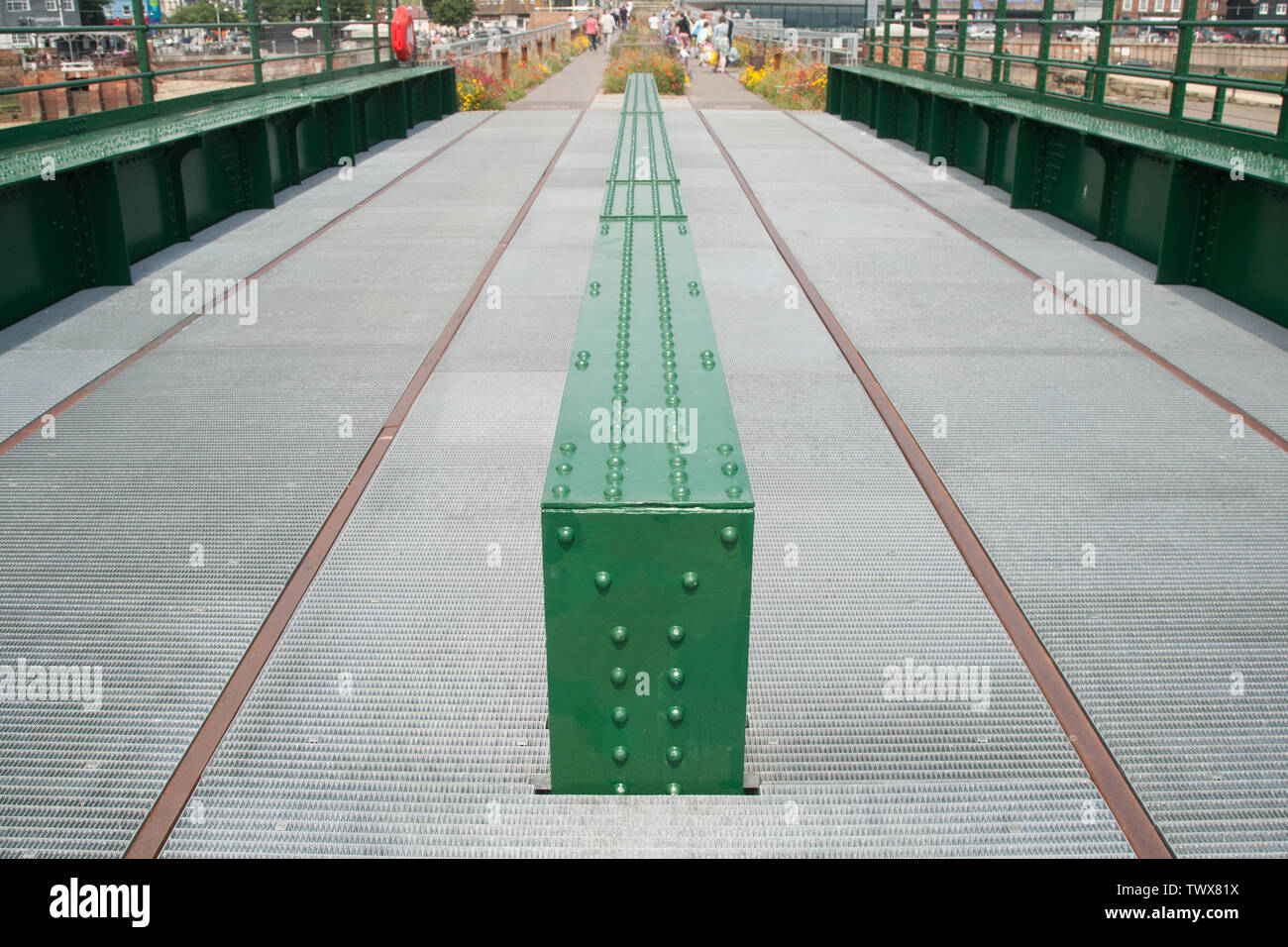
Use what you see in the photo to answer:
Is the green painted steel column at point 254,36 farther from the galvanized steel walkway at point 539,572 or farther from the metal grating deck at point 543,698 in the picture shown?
the metal grating deck at point 543,698

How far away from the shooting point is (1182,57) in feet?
28.1

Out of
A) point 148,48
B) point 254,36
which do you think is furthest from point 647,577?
point 254,36

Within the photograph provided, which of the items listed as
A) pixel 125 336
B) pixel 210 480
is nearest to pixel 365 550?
pixel 210 480

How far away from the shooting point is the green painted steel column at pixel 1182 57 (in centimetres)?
831

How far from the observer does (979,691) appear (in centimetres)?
→ 326

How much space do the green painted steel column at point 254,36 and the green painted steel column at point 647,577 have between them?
11.3m

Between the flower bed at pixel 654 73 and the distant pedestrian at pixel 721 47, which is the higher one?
the distant pedestrian at pixel 721 47

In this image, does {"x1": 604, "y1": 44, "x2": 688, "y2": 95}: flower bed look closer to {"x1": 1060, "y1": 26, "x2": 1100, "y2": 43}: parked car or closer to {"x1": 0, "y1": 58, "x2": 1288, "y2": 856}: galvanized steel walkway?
{"x1": 1060, "y1": 26, "x2": 1100, "y2": 43}: parked car

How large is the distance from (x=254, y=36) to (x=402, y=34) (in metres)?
7.06

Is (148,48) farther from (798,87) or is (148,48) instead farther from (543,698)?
(798,87)

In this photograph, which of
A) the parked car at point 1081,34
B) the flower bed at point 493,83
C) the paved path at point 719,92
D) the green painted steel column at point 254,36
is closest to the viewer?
the parked car at point 1081,34

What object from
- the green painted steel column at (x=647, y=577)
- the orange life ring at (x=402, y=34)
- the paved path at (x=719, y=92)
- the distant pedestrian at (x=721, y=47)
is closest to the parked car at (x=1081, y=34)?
the green painted steel column at (x=647, y=577)

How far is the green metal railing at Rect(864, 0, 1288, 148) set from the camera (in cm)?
760
